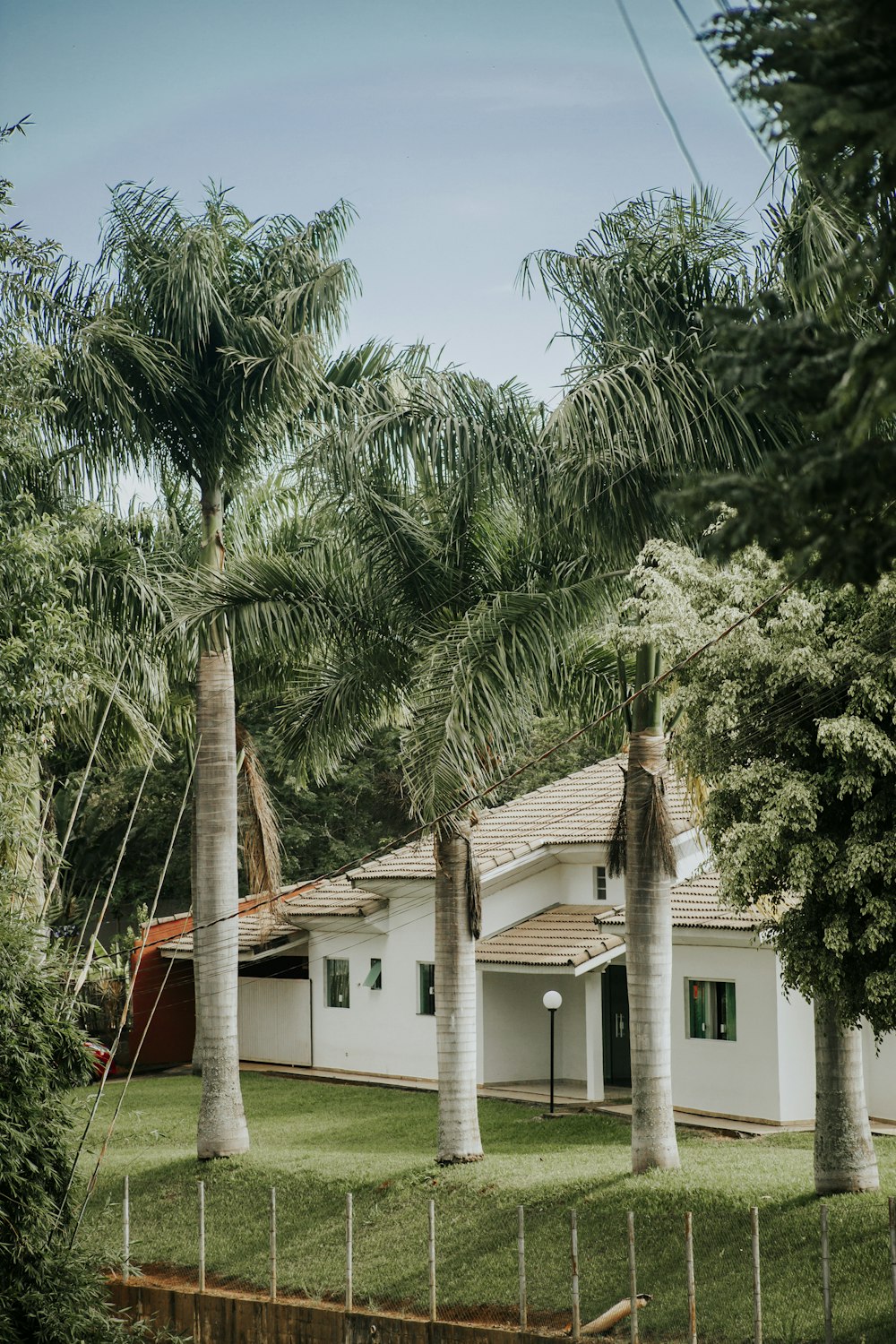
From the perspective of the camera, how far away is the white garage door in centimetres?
2902

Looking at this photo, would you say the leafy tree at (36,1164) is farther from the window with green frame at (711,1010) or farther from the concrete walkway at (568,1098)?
the window with green frame at (711,1010)

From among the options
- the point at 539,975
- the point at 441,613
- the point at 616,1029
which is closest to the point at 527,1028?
A: the point at 539,975

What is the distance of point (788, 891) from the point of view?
1381 centimetres

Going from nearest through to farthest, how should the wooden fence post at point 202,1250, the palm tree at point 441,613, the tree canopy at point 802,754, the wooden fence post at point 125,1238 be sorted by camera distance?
the tree canopy at point 802,754 < the wooden fence post at point 125,1238 < the wooden fence post at point 202,1250 < the palm tree at point 441,613

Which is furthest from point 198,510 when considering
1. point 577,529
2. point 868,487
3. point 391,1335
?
point 868,487

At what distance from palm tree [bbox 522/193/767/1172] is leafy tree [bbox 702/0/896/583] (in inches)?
368

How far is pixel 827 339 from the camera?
16.1 feet

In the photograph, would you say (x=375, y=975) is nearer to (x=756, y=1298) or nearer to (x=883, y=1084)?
(x=883, y=1084)

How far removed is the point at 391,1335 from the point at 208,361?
1285cm

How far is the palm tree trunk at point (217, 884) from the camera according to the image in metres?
19.6

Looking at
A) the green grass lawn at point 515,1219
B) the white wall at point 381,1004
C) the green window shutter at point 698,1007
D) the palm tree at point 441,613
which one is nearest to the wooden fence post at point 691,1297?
the green grass lawn at point 515,1219

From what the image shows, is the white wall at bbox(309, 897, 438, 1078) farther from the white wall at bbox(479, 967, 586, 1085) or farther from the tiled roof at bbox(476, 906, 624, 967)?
the tiled roof at bbox(476, 906, 624, 967)

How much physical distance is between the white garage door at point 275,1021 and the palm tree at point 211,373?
29.1ft

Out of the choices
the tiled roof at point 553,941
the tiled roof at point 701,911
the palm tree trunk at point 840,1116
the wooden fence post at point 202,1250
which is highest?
the tiled roof at point 701,911
